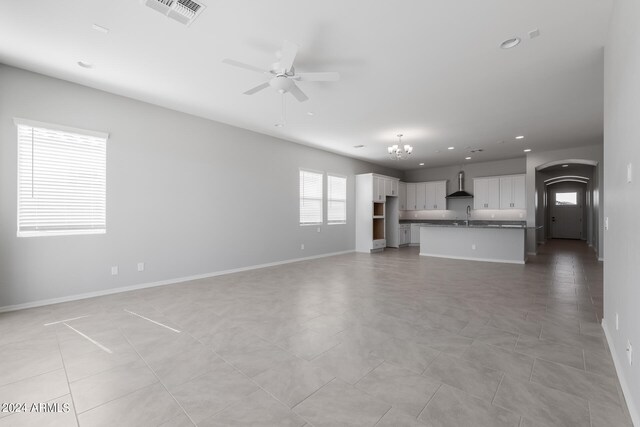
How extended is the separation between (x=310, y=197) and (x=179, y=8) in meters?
5.52

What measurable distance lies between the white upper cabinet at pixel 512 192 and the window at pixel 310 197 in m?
6.17

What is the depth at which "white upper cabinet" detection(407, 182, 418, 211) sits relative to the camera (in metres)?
11.6

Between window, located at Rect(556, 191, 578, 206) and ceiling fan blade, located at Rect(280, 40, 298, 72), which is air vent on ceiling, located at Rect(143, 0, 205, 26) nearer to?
ceiling fan blade, located at Rect(280, 40, 298, 72)

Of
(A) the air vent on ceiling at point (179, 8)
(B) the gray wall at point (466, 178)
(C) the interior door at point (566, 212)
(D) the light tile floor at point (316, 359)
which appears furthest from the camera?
(C) the interior door at point (566, 212)

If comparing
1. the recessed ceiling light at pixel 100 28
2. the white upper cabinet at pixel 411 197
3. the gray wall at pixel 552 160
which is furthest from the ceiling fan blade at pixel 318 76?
the white upper cabinet at pixel 411 197

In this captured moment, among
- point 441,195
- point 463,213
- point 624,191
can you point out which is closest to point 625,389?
point 624,191

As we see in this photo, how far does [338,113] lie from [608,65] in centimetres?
354

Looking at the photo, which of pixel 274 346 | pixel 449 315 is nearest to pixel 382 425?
pixel 274 346

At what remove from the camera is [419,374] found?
217 centimetres

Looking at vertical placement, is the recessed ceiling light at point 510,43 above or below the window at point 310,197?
above

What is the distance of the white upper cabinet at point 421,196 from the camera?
11.3 m

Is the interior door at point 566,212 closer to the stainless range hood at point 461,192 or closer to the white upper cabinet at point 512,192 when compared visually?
the white upper cabinet at point 512,192

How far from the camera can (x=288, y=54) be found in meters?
2.96

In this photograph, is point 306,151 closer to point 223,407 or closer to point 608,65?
point 608,65
